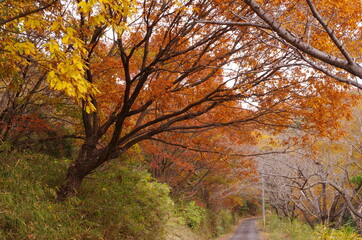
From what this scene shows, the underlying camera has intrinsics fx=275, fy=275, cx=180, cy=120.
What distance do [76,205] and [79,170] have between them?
0.76 meters

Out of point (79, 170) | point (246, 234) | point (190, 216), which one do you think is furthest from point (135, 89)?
point (246, 234)

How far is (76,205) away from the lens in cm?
A: 597

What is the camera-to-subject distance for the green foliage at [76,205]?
412 cm

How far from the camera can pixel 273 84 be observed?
20.9 feet

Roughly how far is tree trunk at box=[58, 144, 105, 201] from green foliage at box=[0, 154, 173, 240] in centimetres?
26

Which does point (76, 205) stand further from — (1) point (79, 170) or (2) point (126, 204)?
(2) point (126, 204)

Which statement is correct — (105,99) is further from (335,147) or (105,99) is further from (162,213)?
(335,147)

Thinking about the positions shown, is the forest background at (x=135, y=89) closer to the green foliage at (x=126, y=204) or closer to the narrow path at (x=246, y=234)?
the green foliage at (x=126, y=204)

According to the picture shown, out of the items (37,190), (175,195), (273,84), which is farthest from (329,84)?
(175,195)

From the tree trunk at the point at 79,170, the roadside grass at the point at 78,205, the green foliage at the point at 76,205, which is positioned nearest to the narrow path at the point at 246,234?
the roadside grass at the point at 78,205

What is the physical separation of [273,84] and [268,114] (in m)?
0.85

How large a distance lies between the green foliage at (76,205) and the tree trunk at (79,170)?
0.86 ft

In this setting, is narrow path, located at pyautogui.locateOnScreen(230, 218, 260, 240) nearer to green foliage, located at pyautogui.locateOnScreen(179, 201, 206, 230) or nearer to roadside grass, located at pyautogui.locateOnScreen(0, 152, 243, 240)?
green foliage, located at pyautogui.locateOnScreen(179, 201, 206, 230)

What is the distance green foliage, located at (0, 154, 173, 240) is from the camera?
162 inches
